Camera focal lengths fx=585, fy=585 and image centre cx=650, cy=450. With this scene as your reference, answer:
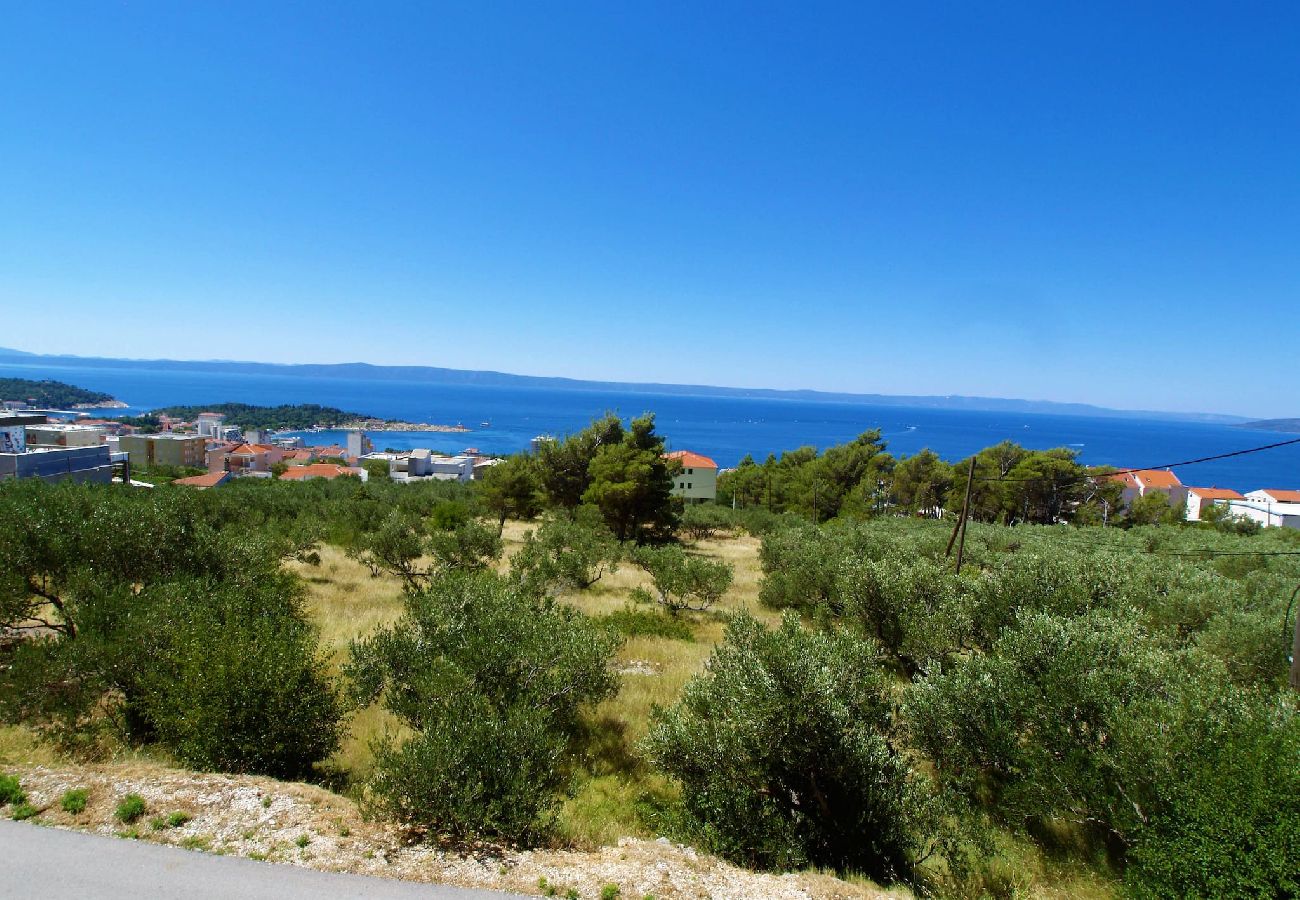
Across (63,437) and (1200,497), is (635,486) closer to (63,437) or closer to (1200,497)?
(1200,497)

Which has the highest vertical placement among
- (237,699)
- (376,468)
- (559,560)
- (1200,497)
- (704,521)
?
(237,699)

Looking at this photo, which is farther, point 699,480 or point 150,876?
point 699,480

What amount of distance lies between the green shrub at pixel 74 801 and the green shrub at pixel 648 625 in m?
11.2

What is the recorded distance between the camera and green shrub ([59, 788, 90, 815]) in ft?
21.5

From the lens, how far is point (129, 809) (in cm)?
655

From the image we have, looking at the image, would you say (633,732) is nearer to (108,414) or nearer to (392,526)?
(392,526)

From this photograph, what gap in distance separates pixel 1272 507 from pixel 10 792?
318 feet

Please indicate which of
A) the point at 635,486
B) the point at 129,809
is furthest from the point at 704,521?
the point at 129,809

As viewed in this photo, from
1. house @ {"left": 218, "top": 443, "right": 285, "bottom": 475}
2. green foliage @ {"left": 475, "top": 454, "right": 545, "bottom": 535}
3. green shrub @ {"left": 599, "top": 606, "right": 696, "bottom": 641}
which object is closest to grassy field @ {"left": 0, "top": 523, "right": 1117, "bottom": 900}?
green shrub @ {"left": 599, "top": 606, "right": 696, "bottom": 641}

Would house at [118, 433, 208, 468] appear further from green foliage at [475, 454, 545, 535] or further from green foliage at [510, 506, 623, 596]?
green foliage at [510, 506, 623, 596]

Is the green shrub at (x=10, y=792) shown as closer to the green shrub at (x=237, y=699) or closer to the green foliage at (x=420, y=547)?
the green shrub at (x=237, y=699)

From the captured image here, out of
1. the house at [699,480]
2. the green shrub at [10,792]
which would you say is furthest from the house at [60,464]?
the house at [699,480]

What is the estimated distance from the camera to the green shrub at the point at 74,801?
21.5ft

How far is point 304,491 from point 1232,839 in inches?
1794
